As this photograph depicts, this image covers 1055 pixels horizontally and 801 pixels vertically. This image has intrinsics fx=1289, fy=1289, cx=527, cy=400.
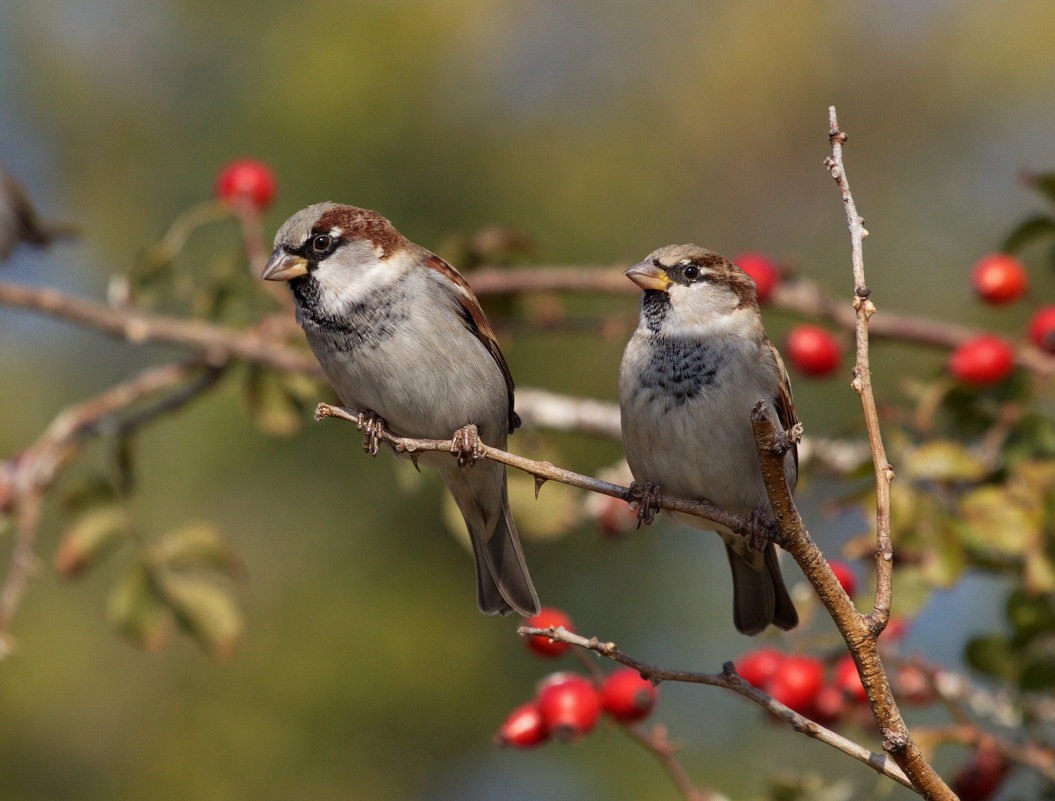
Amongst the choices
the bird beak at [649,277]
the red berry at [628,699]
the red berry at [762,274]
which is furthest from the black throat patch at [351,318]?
the red berry at [762,274]

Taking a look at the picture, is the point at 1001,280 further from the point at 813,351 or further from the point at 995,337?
the point at 813,351

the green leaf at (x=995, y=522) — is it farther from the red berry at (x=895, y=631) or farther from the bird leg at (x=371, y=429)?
the bird leg at (x=371, y=429)

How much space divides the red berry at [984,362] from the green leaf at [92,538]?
7.71 feet

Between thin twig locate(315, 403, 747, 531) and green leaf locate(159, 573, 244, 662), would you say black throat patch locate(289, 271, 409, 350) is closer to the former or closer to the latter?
thin twig locate(315, 403, 747, 531)

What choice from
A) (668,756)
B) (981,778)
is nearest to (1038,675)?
(981,778)

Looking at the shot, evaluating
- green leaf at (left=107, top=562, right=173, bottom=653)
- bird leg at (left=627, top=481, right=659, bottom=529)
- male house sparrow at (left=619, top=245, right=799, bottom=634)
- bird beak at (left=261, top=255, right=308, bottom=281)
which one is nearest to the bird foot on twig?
male house sparrow at (left=619, top=245, right=799, bottom=634)

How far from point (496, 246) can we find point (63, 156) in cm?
421

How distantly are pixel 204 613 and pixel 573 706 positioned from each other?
1.18 meters

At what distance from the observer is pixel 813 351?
3.90 metres

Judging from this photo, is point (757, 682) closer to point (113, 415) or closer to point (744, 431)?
point (744, 431)

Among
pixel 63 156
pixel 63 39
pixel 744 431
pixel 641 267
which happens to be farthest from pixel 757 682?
pixel 63 39

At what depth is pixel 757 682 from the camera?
322cm

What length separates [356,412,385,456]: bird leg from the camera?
110 inches

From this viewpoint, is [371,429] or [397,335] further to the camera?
[397,335]
